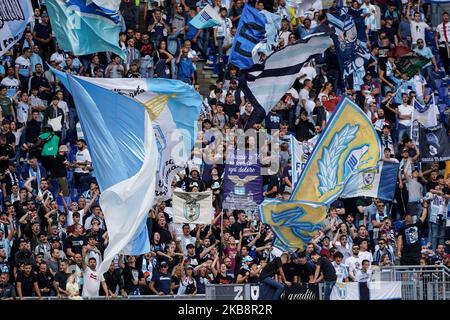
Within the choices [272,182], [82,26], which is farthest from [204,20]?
[272,182]

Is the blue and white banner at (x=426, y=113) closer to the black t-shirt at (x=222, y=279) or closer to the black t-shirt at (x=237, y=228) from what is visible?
the black t-shirt at (x=237, y=228)

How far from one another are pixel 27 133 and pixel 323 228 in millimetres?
5730

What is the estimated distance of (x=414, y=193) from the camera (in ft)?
103

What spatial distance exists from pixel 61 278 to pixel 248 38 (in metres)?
7.10

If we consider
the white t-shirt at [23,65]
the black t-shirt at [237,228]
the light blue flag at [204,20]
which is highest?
the light blue flag at [204,20]

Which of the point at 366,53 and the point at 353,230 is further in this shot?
the point at 366,53

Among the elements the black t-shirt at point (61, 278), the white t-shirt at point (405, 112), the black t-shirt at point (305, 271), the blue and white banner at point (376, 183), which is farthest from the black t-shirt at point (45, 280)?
the white t-shirt at point (405, 112)

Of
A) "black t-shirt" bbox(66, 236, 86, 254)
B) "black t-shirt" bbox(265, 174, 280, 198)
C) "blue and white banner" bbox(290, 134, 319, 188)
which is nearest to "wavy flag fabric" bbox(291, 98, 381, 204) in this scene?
"blue and white banner" bbox(290, 134, 319, 188)

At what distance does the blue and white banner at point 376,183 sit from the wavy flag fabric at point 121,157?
14.8 feet

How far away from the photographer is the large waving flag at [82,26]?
30.7 metres

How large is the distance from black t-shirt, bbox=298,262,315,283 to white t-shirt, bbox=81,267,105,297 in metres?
3.22

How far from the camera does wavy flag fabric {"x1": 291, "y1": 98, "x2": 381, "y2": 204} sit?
26906 millimetres

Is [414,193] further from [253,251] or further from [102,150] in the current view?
[102,150]
